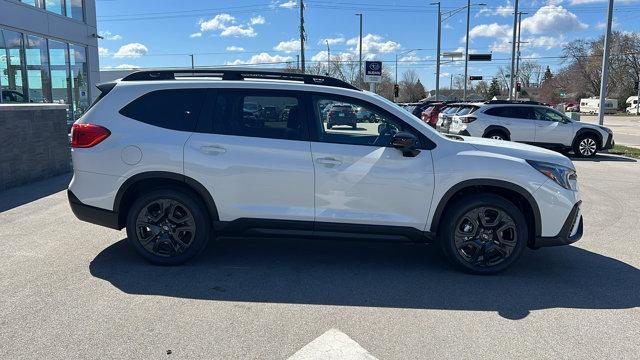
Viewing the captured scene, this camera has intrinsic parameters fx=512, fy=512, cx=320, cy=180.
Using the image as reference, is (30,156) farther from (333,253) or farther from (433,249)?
(433,249)

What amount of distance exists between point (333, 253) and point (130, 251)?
220cm

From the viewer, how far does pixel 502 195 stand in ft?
16.4

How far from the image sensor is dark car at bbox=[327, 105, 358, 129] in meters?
4.96

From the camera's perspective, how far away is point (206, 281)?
184 inches

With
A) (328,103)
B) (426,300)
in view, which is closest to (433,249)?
(426,300)

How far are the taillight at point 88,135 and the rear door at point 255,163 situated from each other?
2.81 ft

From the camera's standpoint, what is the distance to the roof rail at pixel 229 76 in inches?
207

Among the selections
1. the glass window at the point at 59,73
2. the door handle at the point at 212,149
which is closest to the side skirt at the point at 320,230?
the door handle at the point at 212,149

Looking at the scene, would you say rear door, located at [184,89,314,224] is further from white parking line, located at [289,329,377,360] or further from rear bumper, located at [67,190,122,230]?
white parking line, located at [289,329,377,360]

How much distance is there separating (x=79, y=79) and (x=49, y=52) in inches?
97.1

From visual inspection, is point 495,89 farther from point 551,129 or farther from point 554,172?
point 554,172

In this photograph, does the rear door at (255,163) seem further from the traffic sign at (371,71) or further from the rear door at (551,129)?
the traffic sign at (371,71)

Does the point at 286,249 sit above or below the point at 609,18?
below

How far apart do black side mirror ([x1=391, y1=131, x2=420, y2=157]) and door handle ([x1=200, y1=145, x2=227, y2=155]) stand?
1.62 meters
